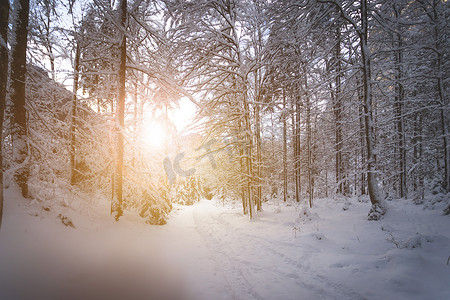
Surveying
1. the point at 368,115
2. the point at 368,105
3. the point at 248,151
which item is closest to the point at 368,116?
the point at 368,115

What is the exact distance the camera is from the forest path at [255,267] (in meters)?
3.31

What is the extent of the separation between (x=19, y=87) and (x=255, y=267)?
309 inches

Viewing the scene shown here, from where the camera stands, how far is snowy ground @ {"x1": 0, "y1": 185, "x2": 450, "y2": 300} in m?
3.16

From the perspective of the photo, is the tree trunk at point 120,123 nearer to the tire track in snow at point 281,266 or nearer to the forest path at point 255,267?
the forest path at point 255,267

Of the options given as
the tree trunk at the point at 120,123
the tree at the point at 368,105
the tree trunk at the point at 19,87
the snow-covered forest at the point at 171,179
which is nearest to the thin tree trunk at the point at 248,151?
the snow-covered forest at the point at 171,179

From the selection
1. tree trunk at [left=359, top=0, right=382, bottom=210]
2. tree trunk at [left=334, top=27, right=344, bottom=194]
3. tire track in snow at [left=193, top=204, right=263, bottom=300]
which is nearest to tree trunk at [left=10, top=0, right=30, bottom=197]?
tire track in snow at [left=193, top=204, right=263, bottom=300]

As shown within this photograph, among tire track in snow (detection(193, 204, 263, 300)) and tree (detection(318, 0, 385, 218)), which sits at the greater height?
tree (detection(318, 0, 385, 218))

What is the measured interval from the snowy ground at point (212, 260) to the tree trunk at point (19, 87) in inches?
49.8

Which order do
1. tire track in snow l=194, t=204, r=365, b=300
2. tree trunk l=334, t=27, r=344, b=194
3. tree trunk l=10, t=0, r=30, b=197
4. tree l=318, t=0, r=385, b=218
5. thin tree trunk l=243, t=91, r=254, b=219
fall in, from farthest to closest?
thin tree trunk l=243, t=91, r=254, b=219 < tree l=318, t=0, r=385, b=218 < tree trunk l=334, t=27, r=344, b=194 < tree trunk l=10, t=0, r=30, b=197 < tire track in snow l=194, t=204, r=365, b=300

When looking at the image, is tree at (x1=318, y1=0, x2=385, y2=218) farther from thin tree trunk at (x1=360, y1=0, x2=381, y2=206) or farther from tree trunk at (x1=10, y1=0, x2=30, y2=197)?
tree trunk at (x1=10, y1=0, x2=30, y2=197)

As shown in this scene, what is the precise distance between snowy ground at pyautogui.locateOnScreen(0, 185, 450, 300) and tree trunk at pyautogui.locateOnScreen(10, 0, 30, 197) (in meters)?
1.26

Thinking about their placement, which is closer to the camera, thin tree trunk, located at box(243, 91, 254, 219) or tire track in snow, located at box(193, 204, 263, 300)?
tire track in snow, located at box(193, 204, 263, 300)

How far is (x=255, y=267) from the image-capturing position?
438cm

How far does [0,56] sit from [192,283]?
5.75 meters
